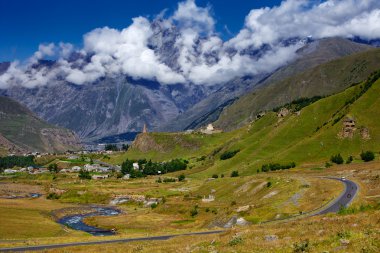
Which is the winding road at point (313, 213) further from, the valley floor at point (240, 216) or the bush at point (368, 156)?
the bush at point (368, 156)

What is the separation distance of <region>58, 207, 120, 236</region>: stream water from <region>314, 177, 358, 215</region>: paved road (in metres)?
62.8

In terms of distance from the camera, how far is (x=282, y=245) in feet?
124

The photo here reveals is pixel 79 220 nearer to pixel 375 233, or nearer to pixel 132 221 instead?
pixel 132 221

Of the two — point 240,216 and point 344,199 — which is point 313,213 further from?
point 240,216

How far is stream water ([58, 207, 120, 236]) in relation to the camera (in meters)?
130

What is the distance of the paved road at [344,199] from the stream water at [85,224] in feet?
206

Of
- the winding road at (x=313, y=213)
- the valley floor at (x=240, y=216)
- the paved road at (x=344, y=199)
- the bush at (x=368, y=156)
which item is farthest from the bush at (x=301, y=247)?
the bush at (x=368, y=156)

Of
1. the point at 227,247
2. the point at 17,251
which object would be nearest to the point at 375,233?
the point at 227,247

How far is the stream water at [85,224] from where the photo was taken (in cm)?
12988

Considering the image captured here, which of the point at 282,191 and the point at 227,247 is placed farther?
the point at 282,191

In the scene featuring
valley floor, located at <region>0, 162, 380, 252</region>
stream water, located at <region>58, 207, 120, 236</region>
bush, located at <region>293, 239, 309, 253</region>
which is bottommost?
stream water, located at <region>58, 207, 120, 236</region>

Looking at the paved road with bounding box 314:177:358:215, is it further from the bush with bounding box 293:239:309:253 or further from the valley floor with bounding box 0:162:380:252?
the bush with bounding box 293:239:309:253

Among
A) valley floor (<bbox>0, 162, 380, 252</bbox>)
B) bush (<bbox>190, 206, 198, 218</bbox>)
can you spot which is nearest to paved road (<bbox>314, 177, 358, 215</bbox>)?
valley floor (<bbox>0, 162, 380, 252</bbox>)

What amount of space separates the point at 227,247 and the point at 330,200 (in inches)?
2661
